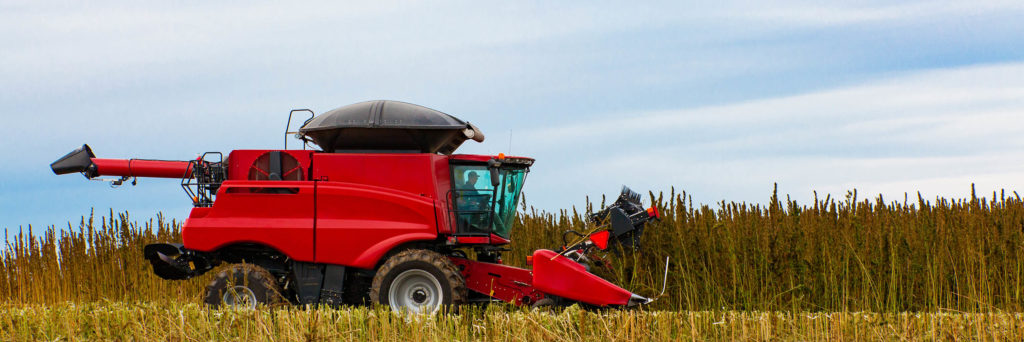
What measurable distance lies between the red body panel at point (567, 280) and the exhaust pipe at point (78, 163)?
18.4ft

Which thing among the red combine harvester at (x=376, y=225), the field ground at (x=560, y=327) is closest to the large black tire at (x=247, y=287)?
the red combine harvester at (x=376, y=225)

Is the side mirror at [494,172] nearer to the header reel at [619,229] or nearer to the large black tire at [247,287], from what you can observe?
the header reel at [619,229]

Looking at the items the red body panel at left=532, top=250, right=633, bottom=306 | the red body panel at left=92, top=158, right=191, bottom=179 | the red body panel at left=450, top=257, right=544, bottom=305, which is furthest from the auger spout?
the red body panel at left=532, top=250, right=633, bottom=306

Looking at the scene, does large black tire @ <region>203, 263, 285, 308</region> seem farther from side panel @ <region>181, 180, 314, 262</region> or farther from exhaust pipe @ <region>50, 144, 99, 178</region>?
exhaust pipe @ <region>50, 144, 99, 178</region>

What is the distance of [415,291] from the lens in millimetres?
9109

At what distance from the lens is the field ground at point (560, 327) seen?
6.92 m

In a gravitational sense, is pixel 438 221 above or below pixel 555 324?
above

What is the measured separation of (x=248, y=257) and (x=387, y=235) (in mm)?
1713

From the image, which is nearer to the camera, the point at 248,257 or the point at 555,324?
the point at 555,324

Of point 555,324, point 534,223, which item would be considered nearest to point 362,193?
point 555,324

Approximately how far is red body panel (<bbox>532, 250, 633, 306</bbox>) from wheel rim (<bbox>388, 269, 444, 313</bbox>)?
3.35 feet

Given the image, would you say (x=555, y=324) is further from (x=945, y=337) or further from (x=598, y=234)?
(x=945, y=337)

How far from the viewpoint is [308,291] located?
9.43m

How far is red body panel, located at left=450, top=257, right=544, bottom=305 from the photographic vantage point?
9586 millimetres
